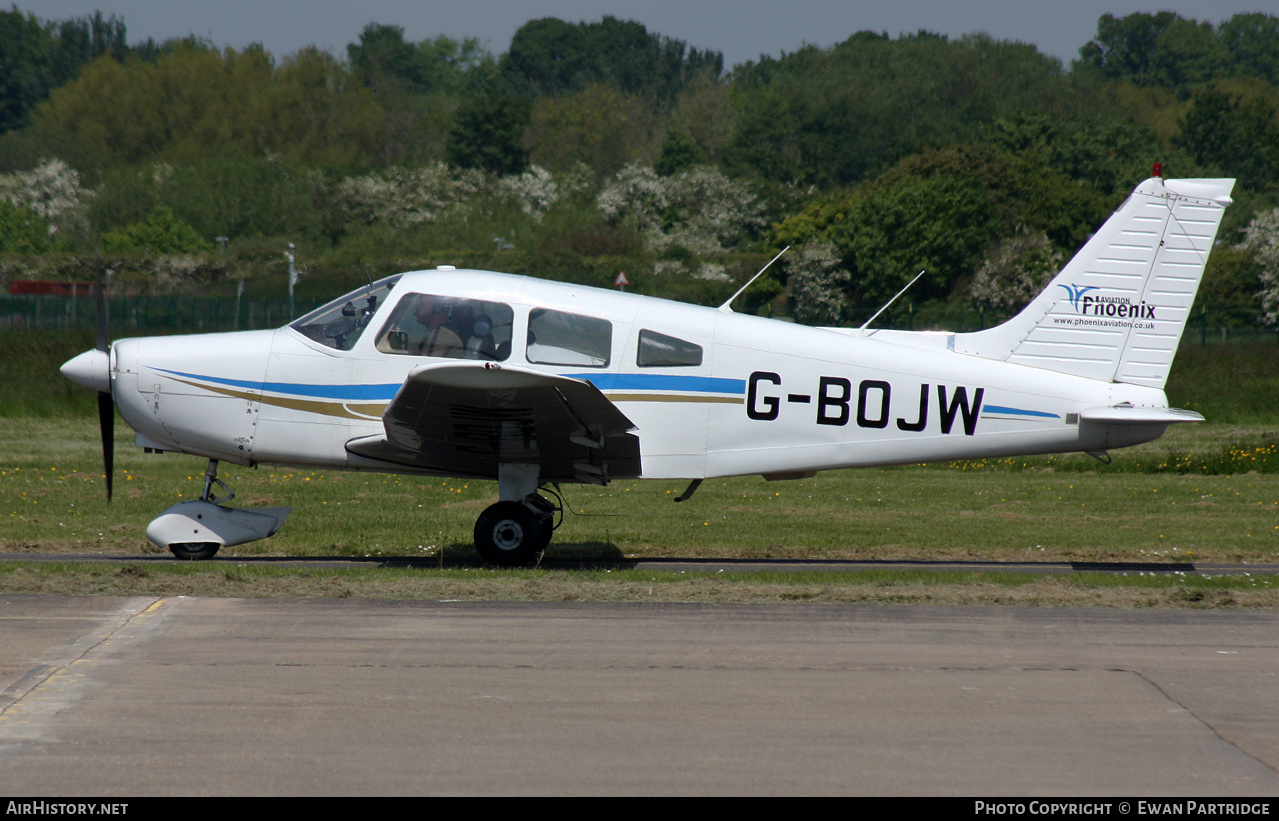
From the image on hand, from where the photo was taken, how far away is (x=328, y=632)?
7527mm

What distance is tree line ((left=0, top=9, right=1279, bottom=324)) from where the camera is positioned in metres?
50.5

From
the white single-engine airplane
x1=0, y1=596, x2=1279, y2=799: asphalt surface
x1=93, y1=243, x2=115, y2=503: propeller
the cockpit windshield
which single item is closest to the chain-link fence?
x1=93, y1=243, x2=115, y2=503: propeller

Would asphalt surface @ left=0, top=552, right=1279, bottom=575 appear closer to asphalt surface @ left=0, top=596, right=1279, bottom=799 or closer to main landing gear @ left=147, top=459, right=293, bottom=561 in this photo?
main landing gear @ left=147, top=459, right=293, bottom=561

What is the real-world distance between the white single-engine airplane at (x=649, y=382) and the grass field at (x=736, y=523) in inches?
38.2

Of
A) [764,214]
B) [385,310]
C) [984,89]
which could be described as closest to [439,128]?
[764,214]

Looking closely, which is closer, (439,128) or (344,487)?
(344,487)

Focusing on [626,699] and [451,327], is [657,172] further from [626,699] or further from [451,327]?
[626,699]

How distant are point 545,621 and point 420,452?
8.39ft

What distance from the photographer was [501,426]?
31.6 feet

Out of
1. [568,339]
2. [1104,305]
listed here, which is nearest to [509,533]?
[568,339]

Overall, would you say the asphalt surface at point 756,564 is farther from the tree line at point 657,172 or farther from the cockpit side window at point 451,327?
the tree line at point 657,172

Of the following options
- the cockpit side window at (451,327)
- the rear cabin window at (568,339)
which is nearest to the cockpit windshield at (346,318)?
the cockpit side window at (451,327)

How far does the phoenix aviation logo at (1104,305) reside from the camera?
1027 centimetres

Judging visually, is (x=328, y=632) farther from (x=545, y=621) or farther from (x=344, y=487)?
(x=344, y=487)
